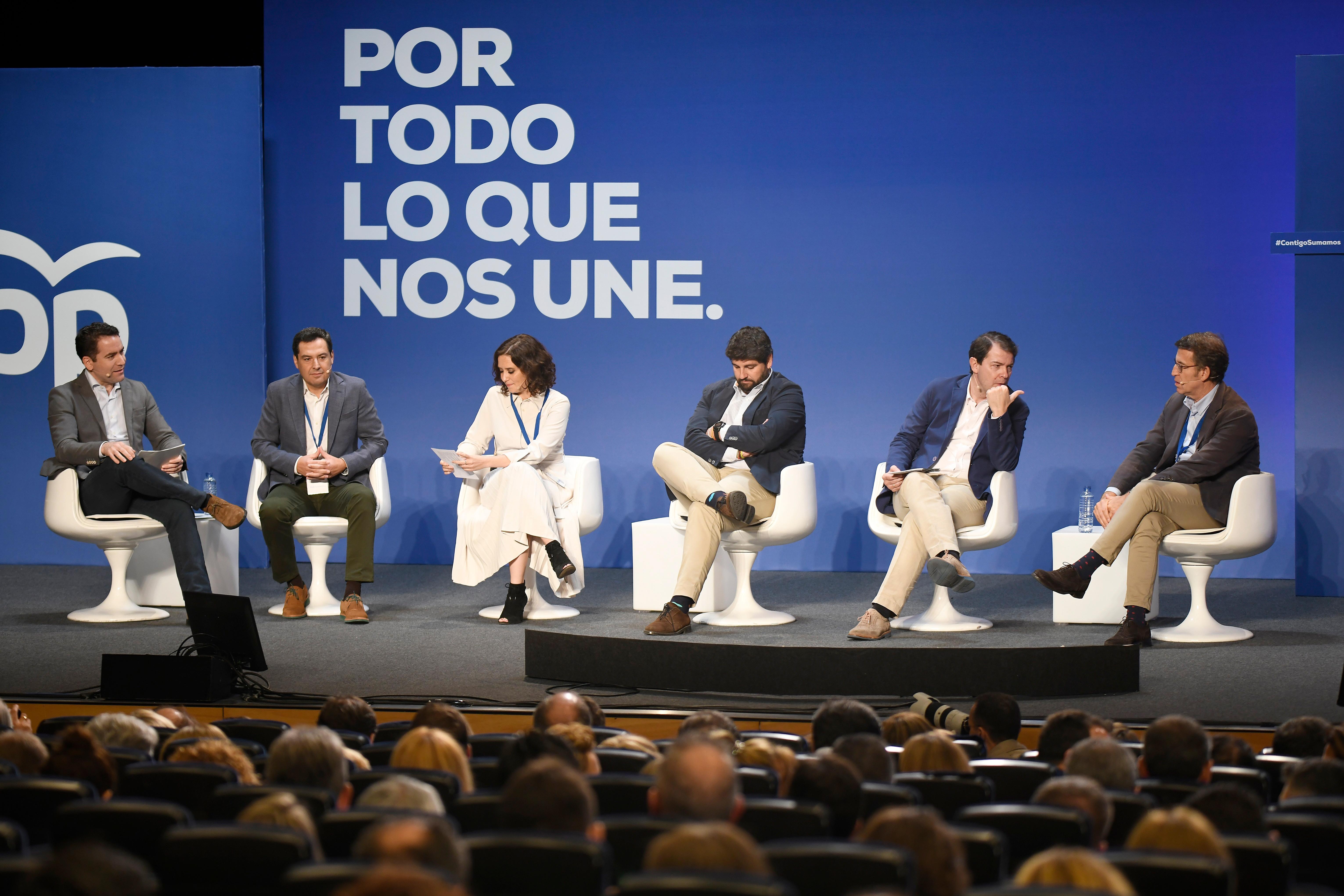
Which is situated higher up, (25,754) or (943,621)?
(25,754)

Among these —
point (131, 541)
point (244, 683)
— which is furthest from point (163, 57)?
point (244, 683)

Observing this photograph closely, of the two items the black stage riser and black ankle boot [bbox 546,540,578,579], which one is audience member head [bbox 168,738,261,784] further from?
black ankle boot [bbox 546,540,578,579]

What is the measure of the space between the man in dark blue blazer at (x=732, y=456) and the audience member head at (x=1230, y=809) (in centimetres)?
315

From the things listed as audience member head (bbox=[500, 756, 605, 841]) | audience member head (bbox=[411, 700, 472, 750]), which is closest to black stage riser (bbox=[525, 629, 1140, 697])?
audience member head (bbox=[411, 700, 472, 750])

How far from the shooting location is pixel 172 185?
6973mm

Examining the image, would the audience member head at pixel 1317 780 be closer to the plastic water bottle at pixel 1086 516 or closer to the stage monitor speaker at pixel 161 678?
the stage monitor speaker at pixel 161 678

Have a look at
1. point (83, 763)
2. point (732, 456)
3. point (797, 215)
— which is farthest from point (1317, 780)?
point (797, 215)

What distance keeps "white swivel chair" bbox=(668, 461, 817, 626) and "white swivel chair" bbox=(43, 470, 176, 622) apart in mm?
2249

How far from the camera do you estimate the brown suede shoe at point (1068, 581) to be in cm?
491

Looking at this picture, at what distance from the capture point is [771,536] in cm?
543

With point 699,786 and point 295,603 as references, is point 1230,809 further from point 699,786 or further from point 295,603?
point 295,603

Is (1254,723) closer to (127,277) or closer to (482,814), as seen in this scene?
(482,814)

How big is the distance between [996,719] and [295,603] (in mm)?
3345

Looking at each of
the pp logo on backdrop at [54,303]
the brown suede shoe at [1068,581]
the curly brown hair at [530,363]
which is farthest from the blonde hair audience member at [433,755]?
the pp logo on backdrop at [54,303]
